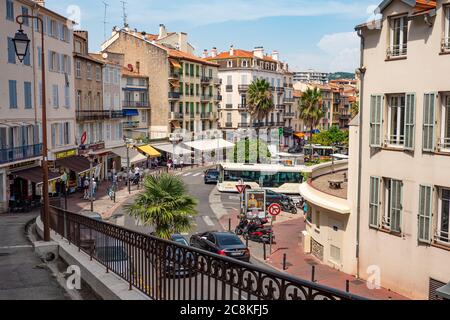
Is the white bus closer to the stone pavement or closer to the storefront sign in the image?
the storefront sign

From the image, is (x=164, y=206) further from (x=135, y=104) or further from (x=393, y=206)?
(x=135, y=104)

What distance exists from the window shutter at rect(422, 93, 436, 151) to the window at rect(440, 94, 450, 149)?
1.15ft

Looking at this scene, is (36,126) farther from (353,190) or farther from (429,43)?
(429,43)

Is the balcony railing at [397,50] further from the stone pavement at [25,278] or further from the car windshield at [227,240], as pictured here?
the stone pavement at [25,278]

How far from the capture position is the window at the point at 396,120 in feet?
63.7

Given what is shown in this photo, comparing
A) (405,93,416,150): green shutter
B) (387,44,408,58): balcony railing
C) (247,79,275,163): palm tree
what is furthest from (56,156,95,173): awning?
(247,79,275,163): palm tree

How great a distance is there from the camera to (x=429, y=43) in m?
17.8

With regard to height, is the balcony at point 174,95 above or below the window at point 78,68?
below

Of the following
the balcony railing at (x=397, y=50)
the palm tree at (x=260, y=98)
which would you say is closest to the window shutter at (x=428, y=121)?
the balcony railing at (x=397, y=50)

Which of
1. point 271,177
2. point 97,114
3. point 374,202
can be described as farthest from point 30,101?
point 374,202

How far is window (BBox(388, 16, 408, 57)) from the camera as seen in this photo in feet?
62.4

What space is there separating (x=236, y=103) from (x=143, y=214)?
7133 cm

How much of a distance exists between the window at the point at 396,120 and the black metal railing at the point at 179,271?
12809 mm

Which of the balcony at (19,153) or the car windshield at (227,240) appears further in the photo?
the balcony at (19,153)
